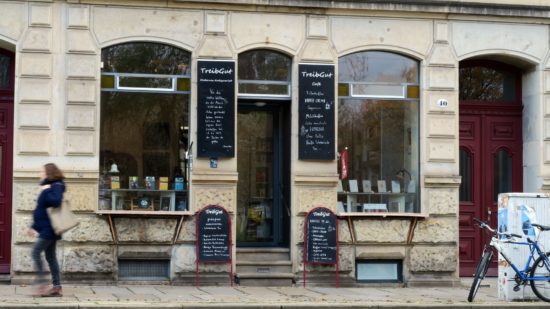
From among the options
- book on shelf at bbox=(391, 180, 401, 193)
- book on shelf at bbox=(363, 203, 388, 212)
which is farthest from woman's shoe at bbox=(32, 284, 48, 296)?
book on shelf at bbox=(391, 180, 401, 193)

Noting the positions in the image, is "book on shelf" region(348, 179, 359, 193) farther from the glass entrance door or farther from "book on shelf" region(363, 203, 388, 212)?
the glass entrance door

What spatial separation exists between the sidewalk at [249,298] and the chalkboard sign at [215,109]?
2339 mm

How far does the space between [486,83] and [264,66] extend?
437cm

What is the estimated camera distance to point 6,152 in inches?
581

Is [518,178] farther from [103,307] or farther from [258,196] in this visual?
[103,307]

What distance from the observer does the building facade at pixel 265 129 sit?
14180mm

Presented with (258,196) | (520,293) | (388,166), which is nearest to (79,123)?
(258,196)

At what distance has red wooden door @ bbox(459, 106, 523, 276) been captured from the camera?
1620cm

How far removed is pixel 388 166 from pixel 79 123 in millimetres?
5458

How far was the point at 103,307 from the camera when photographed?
1116 centimetres

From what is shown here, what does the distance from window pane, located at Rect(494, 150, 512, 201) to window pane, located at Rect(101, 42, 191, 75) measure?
6.06 m

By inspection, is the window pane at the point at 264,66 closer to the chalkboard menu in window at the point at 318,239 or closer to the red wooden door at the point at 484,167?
the chalkboard menu in window at the point at 318,239

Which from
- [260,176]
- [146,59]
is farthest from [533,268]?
[146,59]

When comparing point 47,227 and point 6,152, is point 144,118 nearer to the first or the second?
point 6,152
